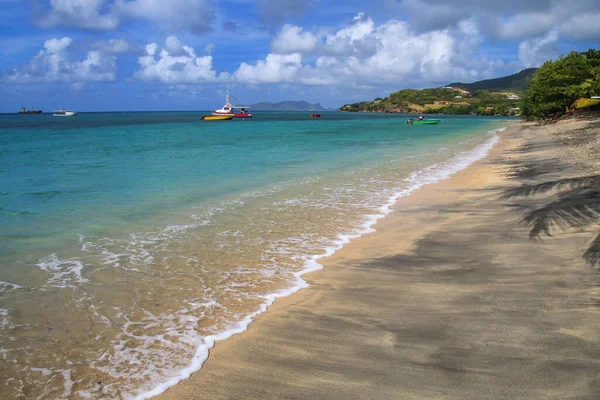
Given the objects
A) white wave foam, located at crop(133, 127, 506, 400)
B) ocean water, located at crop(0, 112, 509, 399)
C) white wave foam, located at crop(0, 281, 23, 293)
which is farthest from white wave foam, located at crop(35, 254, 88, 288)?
white wave foam, located at crop(133, 127, 506, 400)

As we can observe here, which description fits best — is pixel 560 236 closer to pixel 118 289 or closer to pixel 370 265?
pixel 370 265

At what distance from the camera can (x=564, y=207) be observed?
1129cm

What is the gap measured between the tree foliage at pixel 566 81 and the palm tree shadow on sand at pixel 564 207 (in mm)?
46876

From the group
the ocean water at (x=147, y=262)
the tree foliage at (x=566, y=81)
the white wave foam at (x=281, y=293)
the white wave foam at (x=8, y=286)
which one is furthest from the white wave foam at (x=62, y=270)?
the tree foliage at (x=566, y=81)

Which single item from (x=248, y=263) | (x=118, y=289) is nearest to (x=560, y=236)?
(x=248, y=263)

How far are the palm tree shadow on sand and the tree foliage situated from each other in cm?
4688

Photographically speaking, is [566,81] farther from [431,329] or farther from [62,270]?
[62,270]

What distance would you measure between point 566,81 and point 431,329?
6456cm

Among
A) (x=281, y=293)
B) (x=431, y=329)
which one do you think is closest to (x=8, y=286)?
(x=281, y=293)

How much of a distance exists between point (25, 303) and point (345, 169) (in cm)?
1844

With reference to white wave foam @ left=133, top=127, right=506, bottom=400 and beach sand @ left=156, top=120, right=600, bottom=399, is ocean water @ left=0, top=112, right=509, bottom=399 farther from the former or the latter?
beach sand @ left=156, top=120, right=600, bottom=399

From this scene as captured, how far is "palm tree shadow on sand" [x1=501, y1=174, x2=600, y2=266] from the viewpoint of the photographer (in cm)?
940

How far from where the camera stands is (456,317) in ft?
18.8

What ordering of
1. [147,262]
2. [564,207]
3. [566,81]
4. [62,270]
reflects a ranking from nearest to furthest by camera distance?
[62,270], [147,262], [564,207], [566,81]
